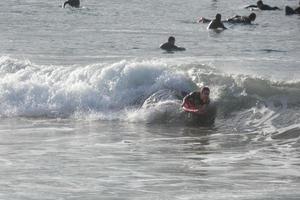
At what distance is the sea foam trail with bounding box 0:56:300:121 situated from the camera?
20.8 metres

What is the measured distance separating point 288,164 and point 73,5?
39847 mm

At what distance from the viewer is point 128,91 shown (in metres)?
22.3

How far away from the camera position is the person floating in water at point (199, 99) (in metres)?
19.5

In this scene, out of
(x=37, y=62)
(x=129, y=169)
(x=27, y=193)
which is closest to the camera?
(x=27, y=193)

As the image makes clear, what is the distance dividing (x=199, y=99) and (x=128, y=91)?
307 cm

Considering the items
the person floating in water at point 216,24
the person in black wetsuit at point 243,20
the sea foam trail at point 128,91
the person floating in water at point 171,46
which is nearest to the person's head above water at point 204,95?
the sea foam trail at point 128,91

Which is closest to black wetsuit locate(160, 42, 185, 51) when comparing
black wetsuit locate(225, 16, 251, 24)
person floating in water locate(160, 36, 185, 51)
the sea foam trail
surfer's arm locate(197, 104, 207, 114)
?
person floating in water locate(160, 36, 185, 51)

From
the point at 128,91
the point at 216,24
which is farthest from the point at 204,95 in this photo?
the point at 216,24

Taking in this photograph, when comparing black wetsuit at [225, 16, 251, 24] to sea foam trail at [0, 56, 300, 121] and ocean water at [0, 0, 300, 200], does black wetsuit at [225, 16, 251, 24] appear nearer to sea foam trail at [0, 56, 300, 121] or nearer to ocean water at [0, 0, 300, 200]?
ocean water at [0, 0, 300, 200]

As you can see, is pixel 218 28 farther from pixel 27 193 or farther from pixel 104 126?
pixel 27 193

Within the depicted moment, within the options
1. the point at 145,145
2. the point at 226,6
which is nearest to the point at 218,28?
the point at 226,6

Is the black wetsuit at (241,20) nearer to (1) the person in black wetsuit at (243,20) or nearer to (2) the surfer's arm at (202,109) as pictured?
(1) the person in black wetsuit at (243,20)

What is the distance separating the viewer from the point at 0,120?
20.4m

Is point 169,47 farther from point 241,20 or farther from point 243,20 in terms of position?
point 241,20
